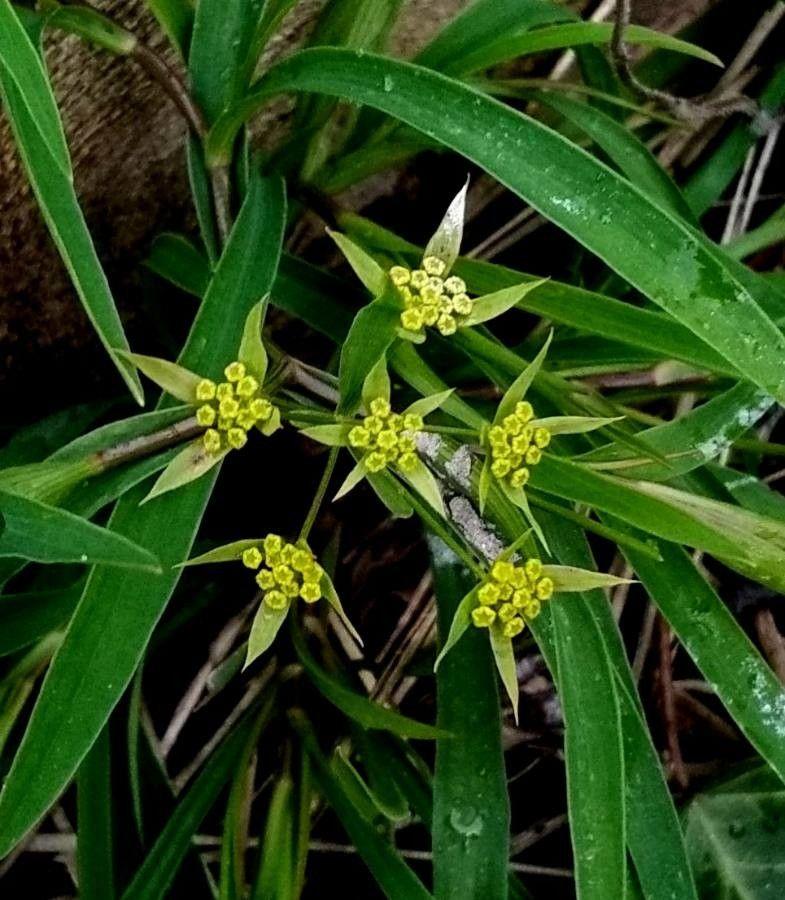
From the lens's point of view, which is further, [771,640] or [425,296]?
[771,640]

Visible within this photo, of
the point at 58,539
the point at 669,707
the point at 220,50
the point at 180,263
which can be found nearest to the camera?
the point at 58,539

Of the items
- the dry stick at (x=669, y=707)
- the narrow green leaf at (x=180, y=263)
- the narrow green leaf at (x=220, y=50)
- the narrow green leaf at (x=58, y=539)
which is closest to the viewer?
the narrow green leaf at (x=58, y=539)

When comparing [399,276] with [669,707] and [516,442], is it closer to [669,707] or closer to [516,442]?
[516,442]

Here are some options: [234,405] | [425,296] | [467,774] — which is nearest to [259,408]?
[234,405]

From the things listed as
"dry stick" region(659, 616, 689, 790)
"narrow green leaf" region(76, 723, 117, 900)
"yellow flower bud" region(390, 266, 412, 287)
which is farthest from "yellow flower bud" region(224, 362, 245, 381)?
"dry stick" region(659, 616, 689, 790)

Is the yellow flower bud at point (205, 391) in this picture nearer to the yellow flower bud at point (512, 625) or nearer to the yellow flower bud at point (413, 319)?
the yellow flower bud at point (413, 319)

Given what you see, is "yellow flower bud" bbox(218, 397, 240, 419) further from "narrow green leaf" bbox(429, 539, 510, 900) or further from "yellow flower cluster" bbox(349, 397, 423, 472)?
"narrow green leaf" bbox(429, 539, 510, 900)

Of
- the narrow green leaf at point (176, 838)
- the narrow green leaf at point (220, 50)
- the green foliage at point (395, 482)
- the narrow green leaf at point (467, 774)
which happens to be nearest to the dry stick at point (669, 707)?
the green foliage at point (395, 482)

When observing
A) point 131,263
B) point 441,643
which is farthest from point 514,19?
point 441,643
